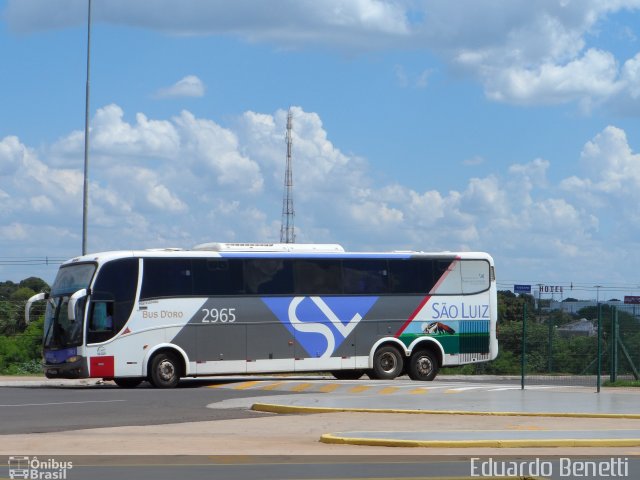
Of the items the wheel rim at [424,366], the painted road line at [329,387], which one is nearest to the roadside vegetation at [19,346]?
the wheel rim at [424,366]

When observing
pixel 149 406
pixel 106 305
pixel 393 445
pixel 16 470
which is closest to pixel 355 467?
pixel 393 445

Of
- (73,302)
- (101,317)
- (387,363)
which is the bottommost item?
(387,363)

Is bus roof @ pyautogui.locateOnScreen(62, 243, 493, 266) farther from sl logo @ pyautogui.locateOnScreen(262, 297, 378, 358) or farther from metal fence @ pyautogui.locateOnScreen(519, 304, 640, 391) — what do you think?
metal fence @ pyautogui.locateOnScreen(519, 304, 640, 391)

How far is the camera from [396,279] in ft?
105

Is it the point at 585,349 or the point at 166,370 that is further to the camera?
the point at 585,349

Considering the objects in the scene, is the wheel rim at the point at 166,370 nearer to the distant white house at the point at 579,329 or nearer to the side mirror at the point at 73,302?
the side mirror at the point at 73,302

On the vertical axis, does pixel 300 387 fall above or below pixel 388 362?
below

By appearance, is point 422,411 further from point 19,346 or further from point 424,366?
point 19,346

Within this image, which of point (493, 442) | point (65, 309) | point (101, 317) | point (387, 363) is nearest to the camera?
point (493, 442)

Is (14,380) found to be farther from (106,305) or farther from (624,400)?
(624,400)

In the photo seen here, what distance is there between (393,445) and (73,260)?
15.7 meters

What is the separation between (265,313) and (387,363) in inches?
153

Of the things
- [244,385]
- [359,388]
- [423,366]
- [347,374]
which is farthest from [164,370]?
[423,366]

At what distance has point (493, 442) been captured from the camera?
49.6ft
